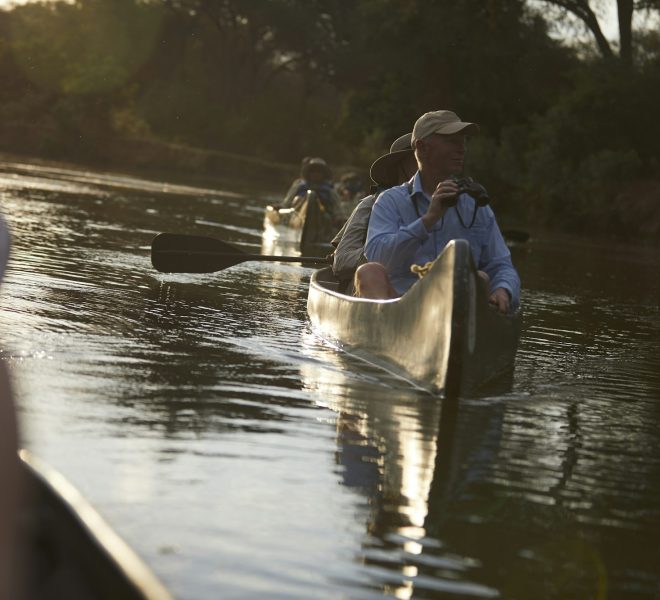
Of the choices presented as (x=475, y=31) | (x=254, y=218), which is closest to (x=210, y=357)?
(x=254, y=218)

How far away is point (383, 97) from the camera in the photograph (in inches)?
1711

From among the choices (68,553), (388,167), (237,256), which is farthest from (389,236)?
(68,553)

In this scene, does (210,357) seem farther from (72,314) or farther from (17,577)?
(17,577)

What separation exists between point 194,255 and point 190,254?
90 millimetres

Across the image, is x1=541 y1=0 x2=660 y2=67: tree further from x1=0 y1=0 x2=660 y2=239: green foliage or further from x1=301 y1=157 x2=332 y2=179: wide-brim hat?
x1=301 y1=157 x2=332 y2=179: wide-brim hat

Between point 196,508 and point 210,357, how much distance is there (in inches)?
139

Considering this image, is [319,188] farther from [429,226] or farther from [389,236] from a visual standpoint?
[429,226]

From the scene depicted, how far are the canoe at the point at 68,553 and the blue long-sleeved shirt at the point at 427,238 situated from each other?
225 inches

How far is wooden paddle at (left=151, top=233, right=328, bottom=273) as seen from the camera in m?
11.8

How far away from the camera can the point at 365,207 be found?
911 cm

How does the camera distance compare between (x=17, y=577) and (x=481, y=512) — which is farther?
(x=481, y=512)

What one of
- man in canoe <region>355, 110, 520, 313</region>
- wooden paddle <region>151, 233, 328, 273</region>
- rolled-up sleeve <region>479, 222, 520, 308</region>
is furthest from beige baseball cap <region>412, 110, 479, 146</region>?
wooden paddle <region>151, 233, 328, 273</region>

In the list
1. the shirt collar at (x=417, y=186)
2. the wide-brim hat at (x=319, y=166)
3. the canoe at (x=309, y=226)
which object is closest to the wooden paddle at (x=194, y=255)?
the shirt collar at (x=417, y=186)

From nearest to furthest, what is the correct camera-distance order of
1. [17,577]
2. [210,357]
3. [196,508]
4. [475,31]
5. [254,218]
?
1. [17,577]
2. [196,508]
3. [210,357]
4. [254,218]
5. [475,31]
